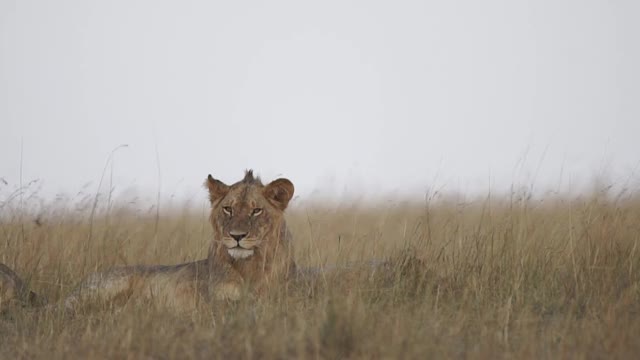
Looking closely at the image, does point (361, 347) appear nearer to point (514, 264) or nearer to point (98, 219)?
point (514, 264)

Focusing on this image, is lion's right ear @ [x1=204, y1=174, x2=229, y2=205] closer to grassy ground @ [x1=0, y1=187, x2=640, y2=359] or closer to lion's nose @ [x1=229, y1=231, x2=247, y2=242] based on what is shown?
lion's nose @ [x1=229, y1=231, x2=247, y2=242]

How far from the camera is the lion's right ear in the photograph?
24.3 ft

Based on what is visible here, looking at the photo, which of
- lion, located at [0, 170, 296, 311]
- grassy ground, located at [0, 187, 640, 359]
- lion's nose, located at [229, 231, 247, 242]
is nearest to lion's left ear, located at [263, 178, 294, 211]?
lion, located at [0, 170, 296, 311]

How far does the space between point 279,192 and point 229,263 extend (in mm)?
787

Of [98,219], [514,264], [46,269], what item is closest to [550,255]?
[514,264]

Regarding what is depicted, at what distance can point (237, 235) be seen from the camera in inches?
274

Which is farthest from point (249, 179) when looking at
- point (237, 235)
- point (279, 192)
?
point (237, 235)

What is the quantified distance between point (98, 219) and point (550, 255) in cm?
709

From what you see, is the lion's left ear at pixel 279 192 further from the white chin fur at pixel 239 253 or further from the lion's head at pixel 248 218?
the white chin fur at pixel 239 253

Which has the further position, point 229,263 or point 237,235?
point 229,263

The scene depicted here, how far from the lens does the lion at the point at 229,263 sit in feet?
23.1

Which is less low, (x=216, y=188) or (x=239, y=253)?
(x=216, y=188)

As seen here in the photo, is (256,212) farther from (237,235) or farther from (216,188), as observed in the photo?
(216,188)

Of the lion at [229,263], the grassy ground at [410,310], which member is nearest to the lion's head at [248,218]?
the lion at [229,263]
